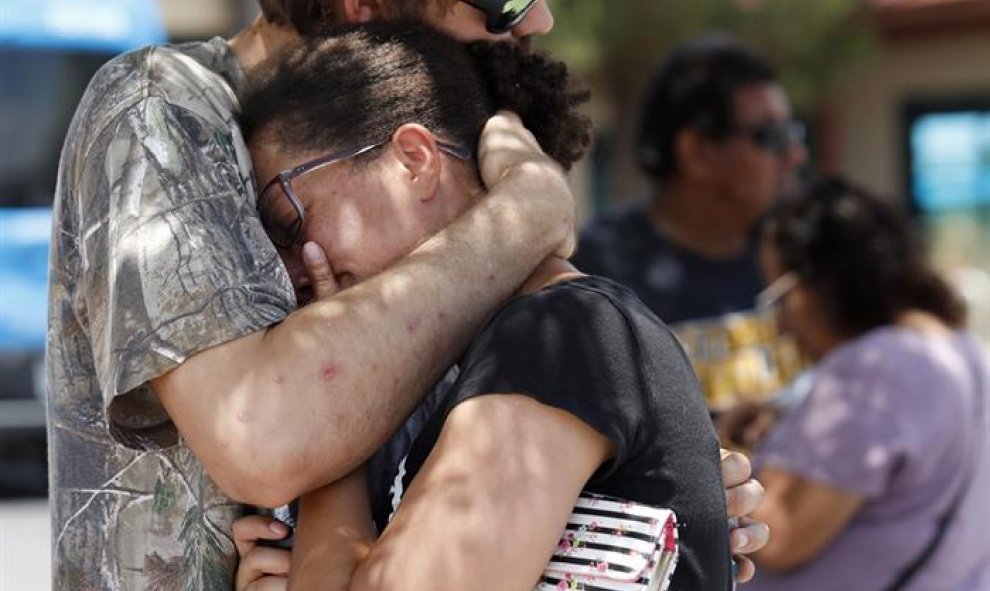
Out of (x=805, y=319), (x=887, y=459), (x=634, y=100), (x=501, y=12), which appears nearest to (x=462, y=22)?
(x=501, y=12)

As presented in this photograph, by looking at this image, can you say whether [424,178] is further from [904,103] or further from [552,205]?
[904,103]

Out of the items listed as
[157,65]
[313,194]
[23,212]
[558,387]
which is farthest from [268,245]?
[23,212]

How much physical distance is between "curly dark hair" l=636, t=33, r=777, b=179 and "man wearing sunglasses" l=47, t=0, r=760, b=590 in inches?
133

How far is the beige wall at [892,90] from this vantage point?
1494 cm

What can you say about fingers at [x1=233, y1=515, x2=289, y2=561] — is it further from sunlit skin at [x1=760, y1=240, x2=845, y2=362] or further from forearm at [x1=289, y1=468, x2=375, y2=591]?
sunlit skin at [x1=760, y1=240, x2=845, y2=362]

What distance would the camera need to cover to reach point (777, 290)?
4.80 metres

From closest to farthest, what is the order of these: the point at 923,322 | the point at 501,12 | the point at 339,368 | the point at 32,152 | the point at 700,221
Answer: the point at 339,368 → the point at 501,12 → the point at 923,322 → the point at 700,221 → the point at 32,152

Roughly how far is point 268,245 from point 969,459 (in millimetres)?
2490

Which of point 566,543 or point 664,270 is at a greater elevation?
point 566,543

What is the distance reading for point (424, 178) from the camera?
215cm

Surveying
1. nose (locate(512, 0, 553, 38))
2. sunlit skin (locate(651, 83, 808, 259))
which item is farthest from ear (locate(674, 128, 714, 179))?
nose (locate(512, 0, 553, 38))

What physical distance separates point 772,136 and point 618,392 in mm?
3836

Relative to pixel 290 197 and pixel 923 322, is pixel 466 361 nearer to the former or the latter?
pixel 290 197

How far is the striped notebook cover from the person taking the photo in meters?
1.89
